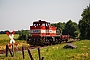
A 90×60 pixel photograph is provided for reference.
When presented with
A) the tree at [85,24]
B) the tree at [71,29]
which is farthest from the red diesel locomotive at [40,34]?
the tree at [71,29]

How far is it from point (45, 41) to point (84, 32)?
3598 cm

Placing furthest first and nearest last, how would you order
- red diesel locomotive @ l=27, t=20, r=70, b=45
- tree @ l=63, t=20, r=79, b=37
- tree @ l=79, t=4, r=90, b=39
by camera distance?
tree @ l=63, t=20, r=79, b=37 < tree @ l=79, t=4, r=90, b=39 < red diesel locomotive @ l=27, t=20, r=70, b=45

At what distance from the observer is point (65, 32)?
10175 centimetres

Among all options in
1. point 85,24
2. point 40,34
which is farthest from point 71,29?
point 40,34

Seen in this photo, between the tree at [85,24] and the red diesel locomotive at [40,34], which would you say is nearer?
the red diesel locomotive at [40,34]

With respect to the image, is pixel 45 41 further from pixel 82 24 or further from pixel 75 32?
pixel 75 32

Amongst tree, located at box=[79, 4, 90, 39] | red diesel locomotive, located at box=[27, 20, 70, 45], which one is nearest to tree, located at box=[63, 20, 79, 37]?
tree, located at box=[79, 4, 90, 39]

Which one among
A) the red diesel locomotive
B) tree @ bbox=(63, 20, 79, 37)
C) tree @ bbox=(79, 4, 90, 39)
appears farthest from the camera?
tree @ bbox=(63, 20, 79, 37)

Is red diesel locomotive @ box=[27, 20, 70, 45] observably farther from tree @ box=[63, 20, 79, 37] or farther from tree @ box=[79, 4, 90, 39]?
tree @ box=[63, 20, 79, 37]

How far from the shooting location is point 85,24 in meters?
61.0

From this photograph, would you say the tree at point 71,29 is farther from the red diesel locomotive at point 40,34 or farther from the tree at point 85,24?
the red diesel locomotive at point 40,34

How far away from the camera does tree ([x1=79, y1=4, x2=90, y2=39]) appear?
59844 millimetres

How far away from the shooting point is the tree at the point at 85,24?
59844 mm

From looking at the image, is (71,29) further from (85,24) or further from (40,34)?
(40,34)
